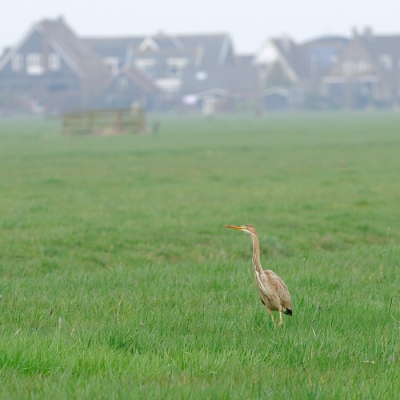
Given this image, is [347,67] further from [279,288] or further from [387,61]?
[279,288]

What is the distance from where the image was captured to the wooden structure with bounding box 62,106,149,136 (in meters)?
57.0

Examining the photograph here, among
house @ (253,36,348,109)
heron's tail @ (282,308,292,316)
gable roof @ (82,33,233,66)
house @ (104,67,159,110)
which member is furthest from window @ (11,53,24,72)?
heron's tail @ (282,308,292,316)

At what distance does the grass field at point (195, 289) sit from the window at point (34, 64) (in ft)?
398

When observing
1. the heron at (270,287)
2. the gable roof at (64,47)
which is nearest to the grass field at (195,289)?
the heron at (270,287)

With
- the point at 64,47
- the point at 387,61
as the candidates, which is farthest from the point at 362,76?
the point at 64,47

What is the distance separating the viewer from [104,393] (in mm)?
4812

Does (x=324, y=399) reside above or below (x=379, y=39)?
below

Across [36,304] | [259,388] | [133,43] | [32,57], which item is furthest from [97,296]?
[133,43]

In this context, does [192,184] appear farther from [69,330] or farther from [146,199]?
[69,330]

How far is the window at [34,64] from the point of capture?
140 m

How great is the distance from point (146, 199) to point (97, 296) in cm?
1018

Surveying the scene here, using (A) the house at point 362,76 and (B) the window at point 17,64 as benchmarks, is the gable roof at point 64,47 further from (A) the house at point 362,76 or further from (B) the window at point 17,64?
(A) the house at point 362,76

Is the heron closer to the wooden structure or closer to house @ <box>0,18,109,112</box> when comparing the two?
the wooden structure

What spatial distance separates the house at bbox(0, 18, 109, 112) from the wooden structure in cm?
7938
